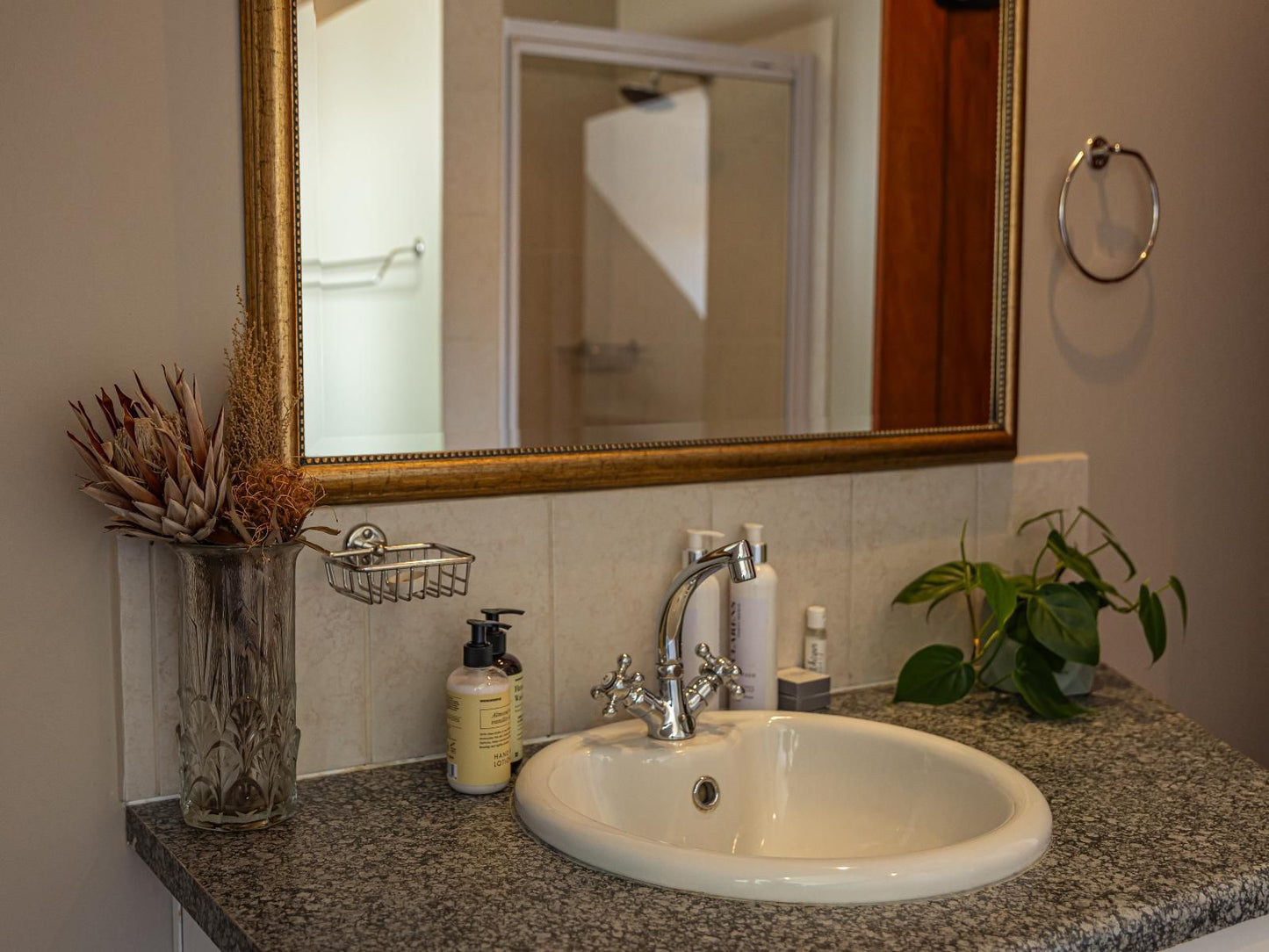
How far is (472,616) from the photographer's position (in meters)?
1.28

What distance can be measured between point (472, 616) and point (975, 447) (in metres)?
0.68

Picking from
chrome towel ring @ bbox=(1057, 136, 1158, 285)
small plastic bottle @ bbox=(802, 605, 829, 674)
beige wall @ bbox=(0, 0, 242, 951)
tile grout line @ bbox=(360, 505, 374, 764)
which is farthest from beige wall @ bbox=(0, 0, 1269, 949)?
chrome towel ring @ bbox=(1057, 136, 1158, 285)

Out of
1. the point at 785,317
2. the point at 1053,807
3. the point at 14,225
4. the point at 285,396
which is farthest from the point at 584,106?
the point at 1053,807

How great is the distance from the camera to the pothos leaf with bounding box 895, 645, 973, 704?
1418 mm

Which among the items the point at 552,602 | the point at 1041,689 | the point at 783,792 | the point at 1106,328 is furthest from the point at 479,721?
the point at 1106,328

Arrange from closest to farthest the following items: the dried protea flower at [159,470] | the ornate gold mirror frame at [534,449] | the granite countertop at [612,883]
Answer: the granite countertop at [612,883], the dried protea flower at [159,470], the ornate gold mirror frame at [534,449]

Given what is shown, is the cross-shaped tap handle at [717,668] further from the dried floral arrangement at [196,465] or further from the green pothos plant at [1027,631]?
the dried floral arrangement at [196,465]

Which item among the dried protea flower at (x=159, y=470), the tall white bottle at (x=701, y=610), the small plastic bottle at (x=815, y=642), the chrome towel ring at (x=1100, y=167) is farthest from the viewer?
the chrome towel ring at (x=1100, y=167)

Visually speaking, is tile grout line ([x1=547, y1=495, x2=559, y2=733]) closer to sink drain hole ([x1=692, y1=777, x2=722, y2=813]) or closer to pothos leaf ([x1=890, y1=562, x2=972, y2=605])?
Answer: sink drain hole ([x1=692, y1=777, x2=722, y2=813])

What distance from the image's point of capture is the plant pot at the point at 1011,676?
58.0 inches

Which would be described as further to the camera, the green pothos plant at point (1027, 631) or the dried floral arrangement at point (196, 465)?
the green pothos plant at point (1027, 631)

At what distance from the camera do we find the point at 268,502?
3.44 feet

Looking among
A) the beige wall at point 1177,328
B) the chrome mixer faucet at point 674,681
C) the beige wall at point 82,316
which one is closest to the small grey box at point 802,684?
the chrome mixer faucet at point 674,681

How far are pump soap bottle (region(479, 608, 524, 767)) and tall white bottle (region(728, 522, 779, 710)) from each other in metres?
0.25
